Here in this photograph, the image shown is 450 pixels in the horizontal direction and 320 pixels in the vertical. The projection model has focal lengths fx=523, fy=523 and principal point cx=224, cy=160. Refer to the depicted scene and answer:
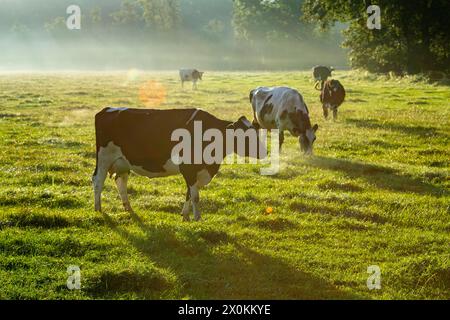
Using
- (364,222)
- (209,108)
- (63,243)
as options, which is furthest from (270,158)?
(209,108)

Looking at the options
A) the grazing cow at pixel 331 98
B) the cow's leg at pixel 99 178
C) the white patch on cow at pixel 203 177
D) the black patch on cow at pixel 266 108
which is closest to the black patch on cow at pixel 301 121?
the black patch on cow at pixel 266 108

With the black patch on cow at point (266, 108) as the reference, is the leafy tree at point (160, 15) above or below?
above

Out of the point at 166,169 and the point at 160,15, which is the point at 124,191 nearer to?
the point at 166,169

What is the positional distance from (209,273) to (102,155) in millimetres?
3674

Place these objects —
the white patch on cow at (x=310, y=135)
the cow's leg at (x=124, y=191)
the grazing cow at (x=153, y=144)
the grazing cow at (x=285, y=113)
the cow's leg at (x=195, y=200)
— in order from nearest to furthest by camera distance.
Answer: the cow's leg at (x=195, y=200)
the grazing cow at (x=153, y=144)
the cow's leg at (x=124, y=191)
the white patch on cow at (x=310, y=135)
the grazing cow at (x=285, y=113)

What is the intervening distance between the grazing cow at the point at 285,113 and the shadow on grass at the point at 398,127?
539 centimetres

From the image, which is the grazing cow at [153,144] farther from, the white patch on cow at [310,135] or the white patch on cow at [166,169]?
the white patch on cow at [310,135]

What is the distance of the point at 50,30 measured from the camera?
139000mm

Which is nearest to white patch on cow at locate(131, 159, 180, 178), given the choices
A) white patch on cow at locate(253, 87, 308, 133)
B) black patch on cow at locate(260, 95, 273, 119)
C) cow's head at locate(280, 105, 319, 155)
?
cow's head at locate(280, 105, 319, 155)

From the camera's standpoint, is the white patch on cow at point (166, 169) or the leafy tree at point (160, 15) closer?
the white patch on cow at point (166, 169)

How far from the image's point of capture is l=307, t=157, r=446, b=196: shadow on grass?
39.5ft

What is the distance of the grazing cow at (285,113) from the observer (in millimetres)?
15477

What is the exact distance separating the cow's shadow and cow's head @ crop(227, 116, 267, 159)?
1.84 meters

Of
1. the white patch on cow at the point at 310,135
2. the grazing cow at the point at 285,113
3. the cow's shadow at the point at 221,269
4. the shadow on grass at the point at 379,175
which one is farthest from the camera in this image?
the grazing cow at the point at 285,113
